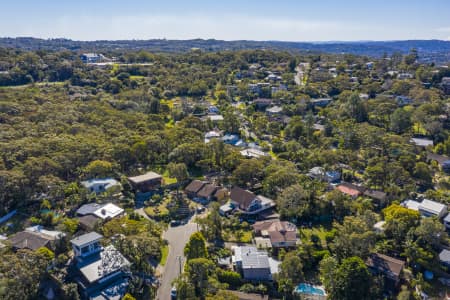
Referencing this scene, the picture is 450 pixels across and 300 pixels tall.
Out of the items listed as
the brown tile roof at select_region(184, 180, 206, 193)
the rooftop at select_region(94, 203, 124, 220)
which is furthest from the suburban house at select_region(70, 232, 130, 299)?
the brown tile roof at select_region(184, 180, 206, 193)

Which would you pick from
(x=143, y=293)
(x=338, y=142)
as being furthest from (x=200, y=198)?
(x=338, y=142)

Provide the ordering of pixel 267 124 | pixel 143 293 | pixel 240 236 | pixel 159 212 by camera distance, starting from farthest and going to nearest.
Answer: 1. pixel 267 124
2. pixel 159 212
3. pixel 240 236
4. pixel 143 293

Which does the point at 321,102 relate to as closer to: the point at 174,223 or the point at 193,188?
the point at 193,188

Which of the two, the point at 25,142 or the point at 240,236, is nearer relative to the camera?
the point at 240,236

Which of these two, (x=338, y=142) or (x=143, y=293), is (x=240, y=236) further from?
(x=338, y=142)

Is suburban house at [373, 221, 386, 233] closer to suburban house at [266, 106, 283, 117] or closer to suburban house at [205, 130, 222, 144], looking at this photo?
suburban house at [205, 130, 222, 144]

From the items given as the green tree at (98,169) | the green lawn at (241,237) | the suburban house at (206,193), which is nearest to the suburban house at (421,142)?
the suburban house at (206,193)
